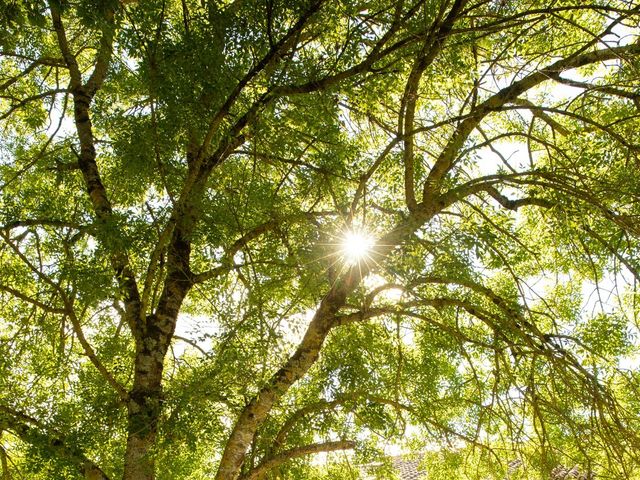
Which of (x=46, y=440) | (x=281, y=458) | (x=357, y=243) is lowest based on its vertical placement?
(x=46, y=440)

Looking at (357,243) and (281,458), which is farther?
(281,458)

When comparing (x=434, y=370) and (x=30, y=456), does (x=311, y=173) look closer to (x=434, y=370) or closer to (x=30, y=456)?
(x=434, y=370)

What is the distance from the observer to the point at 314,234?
4.71 m

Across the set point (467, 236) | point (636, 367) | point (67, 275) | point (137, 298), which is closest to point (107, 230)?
point (67, 275)

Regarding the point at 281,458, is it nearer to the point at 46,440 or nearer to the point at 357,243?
the point at 46,440

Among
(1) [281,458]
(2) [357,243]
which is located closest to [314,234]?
(2) [357,243]

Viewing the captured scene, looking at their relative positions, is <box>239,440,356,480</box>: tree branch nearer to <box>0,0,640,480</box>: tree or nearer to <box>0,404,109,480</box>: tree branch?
<box>0,0,640,480</box>: tree

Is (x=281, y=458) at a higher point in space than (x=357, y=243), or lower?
lower

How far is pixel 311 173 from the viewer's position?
4.86 m

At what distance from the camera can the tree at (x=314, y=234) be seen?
12.5 feet

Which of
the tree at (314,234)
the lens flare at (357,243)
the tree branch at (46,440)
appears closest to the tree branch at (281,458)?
the tree at (314,234)

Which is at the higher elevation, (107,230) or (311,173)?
(311,173)

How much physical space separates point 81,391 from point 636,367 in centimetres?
619

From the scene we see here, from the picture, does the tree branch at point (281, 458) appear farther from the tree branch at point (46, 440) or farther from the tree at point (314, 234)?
the tree branch at point (46, 440)
